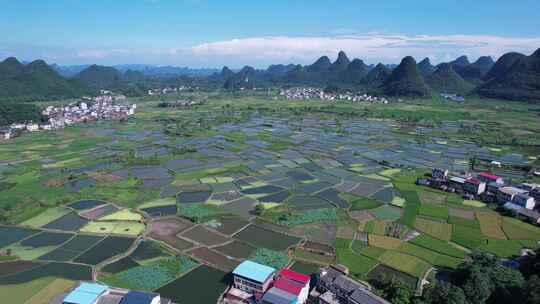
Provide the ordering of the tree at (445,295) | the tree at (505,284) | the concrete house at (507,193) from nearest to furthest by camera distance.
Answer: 1. the tree at (445,295)
2. the tree at (505,284)
3. the concrete house at (507,193)

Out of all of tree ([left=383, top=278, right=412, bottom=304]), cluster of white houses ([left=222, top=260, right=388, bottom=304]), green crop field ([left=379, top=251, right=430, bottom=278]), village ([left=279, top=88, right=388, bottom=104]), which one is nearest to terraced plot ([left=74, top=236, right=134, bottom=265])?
cluster of white houses ([left=222, top=260, right=388, bottom=304])

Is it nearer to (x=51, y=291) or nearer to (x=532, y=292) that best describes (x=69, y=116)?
(x=51, y=291)

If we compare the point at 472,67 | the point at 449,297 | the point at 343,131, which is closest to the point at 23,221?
the point at 449,297

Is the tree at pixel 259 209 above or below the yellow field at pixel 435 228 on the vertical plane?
above

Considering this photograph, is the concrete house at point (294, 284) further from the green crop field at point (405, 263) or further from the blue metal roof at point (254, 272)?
the green crop field at point (405, 263)

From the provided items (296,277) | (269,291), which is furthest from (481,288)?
(269,291)

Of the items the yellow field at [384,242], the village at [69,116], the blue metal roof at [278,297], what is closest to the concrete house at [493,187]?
the yellow field at [384,242]

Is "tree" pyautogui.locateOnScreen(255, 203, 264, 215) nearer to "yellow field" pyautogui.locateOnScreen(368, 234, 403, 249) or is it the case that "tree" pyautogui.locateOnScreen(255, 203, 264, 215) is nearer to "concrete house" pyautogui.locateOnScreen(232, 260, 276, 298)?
"yellow field" pyautogui.locateOnScreen(368, 234, 403, 249)
